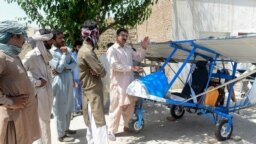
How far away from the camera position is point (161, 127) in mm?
6148

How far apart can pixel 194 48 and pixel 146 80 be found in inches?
34.9

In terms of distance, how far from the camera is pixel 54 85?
5301 mm

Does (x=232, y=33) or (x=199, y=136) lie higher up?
(x=232, y=33)

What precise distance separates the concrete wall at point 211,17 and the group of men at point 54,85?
526 centimetres

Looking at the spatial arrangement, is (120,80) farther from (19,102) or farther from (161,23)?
(161,23)

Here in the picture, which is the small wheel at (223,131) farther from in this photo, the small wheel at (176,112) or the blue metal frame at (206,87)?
the small wheel at (176,112)

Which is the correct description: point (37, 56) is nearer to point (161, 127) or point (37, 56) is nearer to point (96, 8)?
point (96, 8)

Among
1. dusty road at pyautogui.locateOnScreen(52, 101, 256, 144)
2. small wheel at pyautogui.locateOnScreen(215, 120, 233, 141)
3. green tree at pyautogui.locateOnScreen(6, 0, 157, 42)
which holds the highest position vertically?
green tree at pyautogui.locateOnScreen(6, 0, 157, 42)

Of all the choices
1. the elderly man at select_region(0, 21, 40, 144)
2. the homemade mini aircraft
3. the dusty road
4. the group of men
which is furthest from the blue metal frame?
the elderly man at select_region(0, 21, 40, 144)

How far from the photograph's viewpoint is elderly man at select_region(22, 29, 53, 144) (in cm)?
405

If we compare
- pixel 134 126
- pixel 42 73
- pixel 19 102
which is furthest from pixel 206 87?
pixel 19 102

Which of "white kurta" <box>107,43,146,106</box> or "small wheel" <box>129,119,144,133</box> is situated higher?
"white kurta" <box>107,43,146,106</box>

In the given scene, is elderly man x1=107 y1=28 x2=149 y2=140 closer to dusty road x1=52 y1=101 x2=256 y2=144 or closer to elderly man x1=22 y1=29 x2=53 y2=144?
dusty road x1=52 y1=101 x2=256 y2=144

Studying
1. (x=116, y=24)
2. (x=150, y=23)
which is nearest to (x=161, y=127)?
(x=116, y=24)
